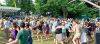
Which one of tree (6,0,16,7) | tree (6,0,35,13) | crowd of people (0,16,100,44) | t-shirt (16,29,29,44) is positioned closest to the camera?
t-shirt (16,29,29,44)

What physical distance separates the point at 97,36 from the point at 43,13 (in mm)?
66733

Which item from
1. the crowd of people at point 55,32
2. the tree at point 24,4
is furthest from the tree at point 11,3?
the crowd of people at point 55,32

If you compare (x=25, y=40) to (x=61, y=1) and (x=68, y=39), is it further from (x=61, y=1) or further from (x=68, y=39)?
(x=61, y=1)

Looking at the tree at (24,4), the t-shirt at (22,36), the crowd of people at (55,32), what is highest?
the t-shirt at (22,36)

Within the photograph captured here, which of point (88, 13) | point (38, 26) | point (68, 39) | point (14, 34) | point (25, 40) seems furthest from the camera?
point (88, 13)

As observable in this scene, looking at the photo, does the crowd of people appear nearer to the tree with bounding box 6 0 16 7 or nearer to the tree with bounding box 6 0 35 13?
the tree with bounding box 6 0 16 7

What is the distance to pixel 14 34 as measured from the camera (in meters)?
12.5

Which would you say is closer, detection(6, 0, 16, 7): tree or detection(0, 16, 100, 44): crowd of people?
detection(0, 16, 100, 44): crowd of people

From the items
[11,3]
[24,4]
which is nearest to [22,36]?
[11,3]

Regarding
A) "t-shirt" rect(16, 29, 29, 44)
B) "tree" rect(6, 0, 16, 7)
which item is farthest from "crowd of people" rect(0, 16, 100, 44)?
"tree" rect(6, 0, 16, 7)

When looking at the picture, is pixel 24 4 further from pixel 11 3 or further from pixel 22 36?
pixel 22 36

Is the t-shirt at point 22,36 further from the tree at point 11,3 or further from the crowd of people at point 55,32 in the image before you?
the tree at point 11,3

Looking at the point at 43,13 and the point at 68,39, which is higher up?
the point at 68,39

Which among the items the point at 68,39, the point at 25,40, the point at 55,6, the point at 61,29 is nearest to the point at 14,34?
the point at 25,40
